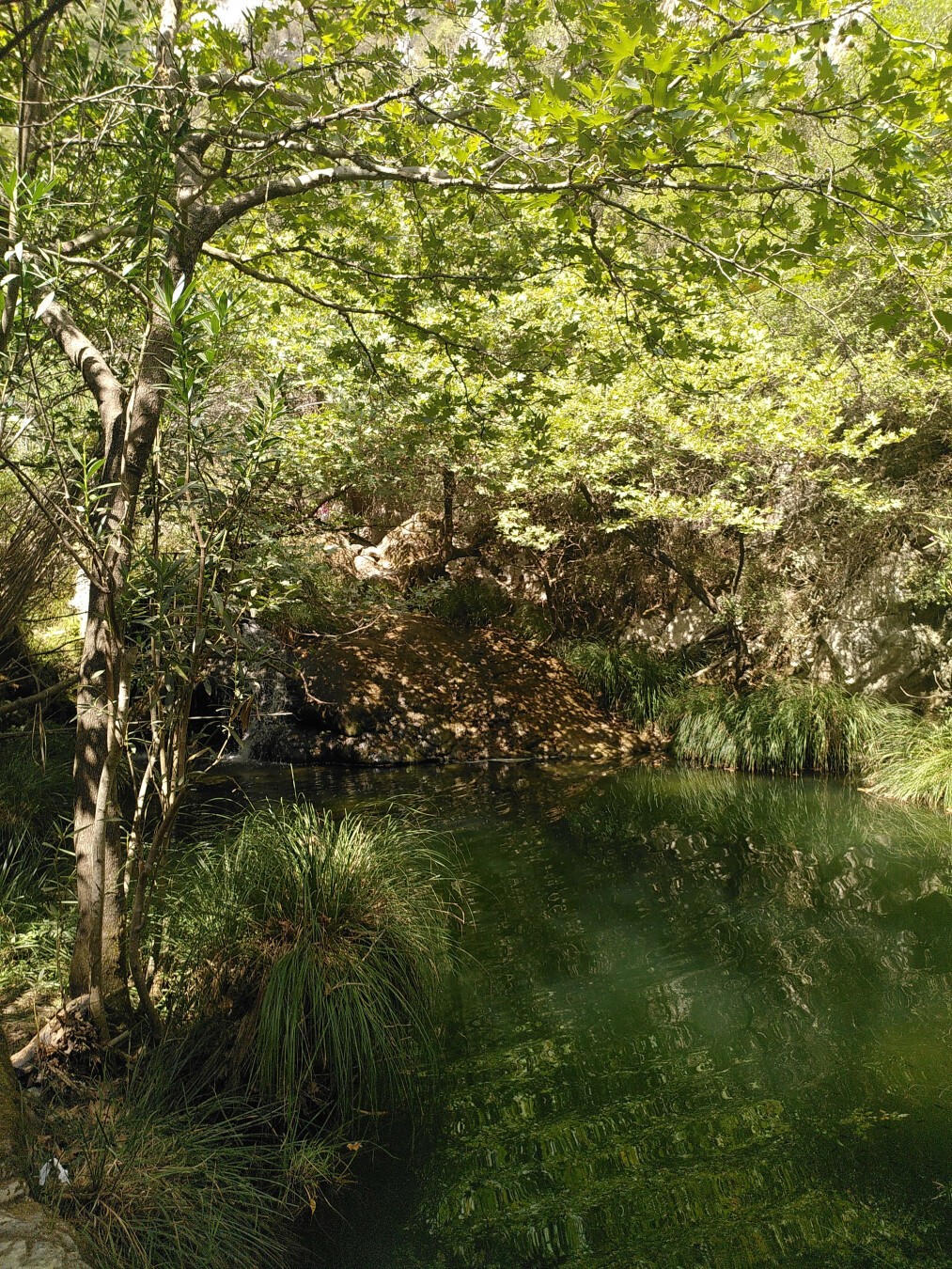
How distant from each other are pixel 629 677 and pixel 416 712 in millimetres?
3025

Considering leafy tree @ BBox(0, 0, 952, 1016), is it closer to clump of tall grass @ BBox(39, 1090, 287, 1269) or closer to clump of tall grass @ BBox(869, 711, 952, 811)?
clump of tall grass @ BBox(39, 1090, 287, 1269)

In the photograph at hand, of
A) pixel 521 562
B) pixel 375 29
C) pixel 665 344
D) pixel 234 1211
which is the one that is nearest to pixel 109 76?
pixel 375 29

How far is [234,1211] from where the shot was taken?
103 inches

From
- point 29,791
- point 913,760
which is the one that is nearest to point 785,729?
point 913,760

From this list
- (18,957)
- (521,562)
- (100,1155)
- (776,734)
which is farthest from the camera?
(521,562)

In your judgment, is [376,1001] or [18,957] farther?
[18,957]

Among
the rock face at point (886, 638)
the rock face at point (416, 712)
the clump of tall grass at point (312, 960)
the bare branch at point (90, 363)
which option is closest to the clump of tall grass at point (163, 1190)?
the clump of tall grass at point (312, 960)

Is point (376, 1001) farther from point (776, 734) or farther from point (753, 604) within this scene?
point (753, 604)

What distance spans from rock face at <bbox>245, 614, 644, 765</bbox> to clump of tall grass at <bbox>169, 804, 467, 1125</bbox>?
6356mm

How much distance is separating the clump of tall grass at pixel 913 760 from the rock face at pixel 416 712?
319cm

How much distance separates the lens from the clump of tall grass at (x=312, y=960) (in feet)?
11.2

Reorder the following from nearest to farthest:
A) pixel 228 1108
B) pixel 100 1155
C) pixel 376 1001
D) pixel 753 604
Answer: pixel 100 1155, pixel 228 1108, pixel 376 1001, pixel 753 604

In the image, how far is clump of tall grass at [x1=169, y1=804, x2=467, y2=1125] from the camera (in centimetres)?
342

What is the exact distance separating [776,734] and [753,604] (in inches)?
84.9
